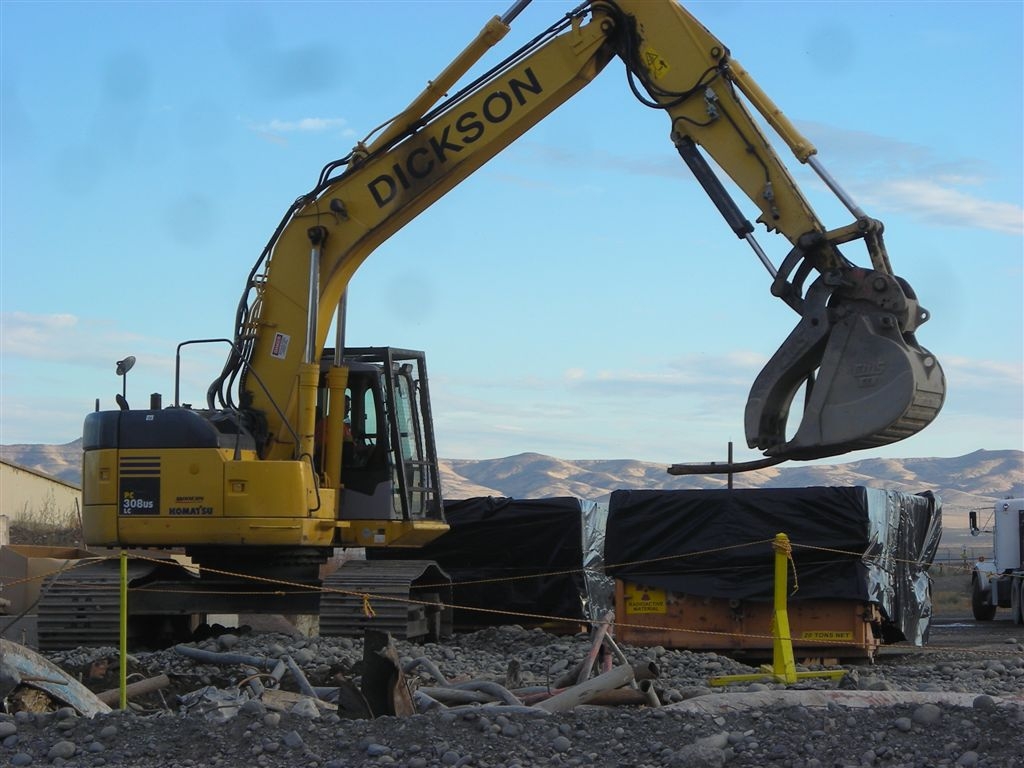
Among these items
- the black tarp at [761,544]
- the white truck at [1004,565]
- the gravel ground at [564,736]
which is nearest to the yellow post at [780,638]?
the gravel ground at [564,736]

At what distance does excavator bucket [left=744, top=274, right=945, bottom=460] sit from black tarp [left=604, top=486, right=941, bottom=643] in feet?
11.9

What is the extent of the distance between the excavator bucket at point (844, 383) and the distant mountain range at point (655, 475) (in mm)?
136844

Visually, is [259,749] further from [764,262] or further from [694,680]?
[764,262]

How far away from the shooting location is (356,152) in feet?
46.6

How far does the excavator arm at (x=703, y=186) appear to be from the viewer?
36.7ft

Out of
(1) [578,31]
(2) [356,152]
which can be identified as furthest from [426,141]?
(1) [578,31]

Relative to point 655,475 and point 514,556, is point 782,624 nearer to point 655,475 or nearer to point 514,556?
point 514,556

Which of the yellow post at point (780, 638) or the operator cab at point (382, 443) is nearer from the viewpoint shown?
the yellow post at point (780, 638)

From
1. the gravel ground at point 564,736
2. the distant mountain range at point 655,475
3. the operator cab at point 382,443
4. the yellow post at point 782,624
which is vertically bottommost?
the gravel ground at point 564,736

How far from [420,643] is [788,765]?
7.60m

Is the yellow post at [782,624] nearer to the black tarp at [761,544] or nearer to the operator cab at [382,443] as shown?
the black tarp at [761,544]

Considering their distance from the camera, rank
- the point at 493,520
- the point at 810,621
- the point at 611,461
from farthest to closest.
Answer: the point at 611,461
the point at 493,520
the point at 810,621

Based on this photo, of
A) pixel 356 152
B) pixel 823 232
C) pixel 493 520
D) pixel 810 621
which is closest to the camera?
pixel 823 232

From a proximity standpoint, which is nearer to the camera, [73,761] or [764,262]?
[73,761]
